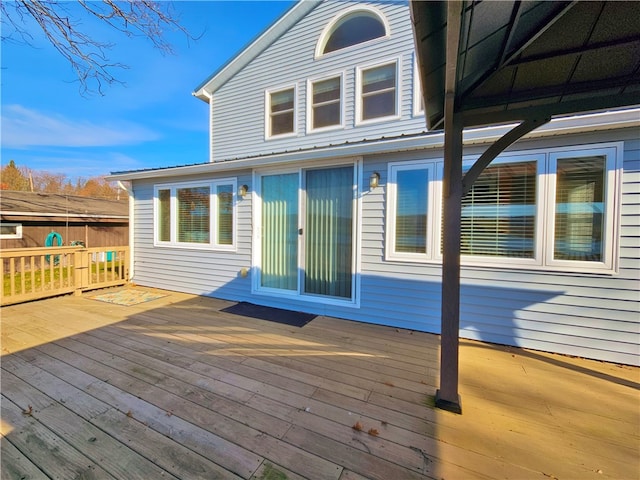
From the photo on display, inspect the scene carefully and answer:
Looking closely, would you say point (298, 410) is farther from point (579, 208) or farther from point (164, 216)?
point (164, 216)

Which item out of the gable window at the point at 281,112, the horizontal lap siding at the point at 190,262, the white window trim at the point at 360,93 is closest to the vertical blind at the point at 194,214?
the horizontal lap siding at the point at 190,262

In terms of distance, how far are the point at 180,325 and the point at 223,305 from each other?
985 mm

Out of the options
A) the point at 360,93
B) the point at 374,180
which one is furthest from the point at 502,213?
the point at 360,93

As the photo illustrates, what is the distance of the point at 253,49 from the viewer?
628cm

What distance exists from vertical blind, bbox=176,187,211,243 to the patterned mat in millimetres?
1189

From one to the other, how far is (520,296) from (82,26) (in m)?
5.35

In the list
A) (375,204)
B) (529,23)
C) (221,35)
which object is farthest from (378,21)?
(529,23)

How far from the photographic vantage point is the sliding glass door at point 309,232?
3.98 metres

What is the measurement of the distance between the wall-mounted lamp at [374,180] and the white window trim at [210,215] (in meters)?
2.42

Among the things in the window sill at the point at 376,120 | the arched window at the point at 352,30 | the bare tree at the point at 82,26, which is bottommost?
the bare tree at the point at 82,26

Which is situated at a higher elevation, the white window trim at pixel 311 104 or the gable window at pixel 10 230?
the white window trim at pixel 311 104

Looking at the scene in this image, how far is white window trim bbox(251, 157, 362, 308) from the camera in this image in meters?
3.81

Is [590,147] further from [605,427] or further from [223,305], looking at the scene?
[223,305]

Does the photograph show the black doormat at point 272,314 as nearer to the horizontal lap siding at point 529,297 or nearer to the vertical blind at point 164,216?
the horizontal lap siding at point 529,297
